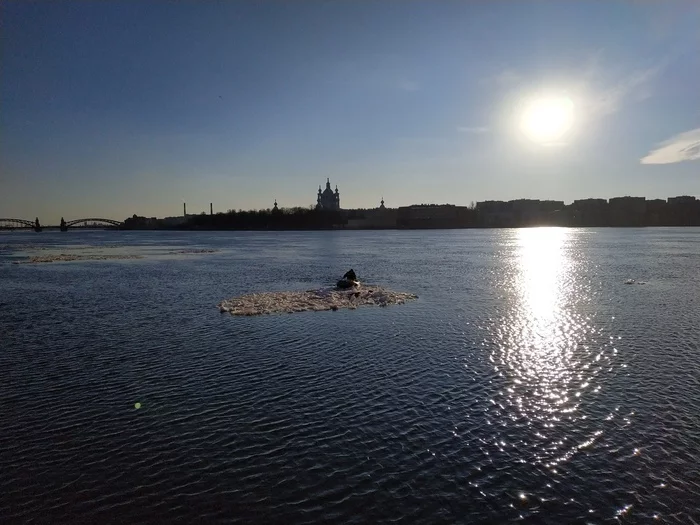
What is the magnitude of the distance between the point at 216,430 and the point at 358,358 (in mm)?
7031

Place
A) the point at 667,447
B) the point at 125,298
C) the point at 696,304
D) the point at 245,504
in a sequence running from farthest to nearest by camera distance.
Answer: the point at 125,298
the point at 696,304
the point at 667,447
the point at 245,504

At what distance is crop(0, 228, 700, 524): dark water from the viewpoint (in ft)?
27.9

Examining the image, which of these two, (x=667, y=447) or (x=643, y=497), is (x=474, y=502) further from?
(x=667, y=447)

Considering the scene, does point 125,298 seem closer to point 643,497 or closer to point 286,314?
point 286,314

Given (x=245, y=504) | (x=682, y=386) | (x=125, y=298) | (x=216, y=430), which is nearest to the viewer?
(x=245, y=504)

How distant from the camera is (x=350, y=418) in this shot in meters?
12.0

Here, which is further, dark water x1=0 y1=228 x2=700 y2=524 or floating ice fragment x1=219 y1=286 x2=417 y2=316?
floating ice fragment x1=219 y1=286 x2=417 y2=316

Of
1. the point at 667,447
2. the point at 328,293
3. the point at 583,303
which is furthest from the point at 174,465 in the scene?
the point at 583,303

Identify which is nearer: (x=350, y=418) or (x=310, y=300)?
(x=350, y=418)

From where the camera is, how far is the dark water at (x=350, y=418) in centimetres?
851

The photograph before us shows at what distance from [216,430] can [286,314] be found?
14.7m

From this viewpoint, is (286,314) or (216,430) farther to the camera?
(286,314)

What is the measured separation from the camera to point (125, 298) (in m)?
31.2

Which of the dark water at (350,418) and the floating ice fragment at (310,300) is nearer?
the dark water at (350,418)
